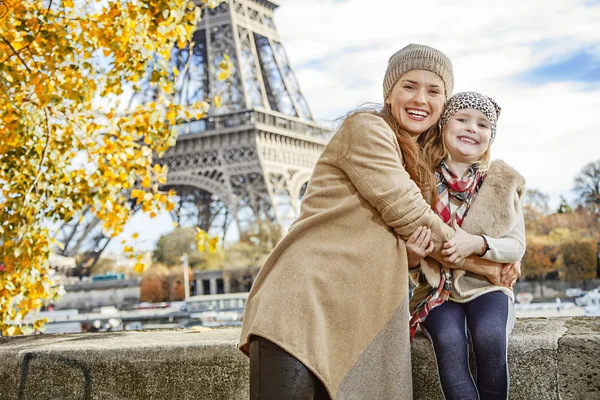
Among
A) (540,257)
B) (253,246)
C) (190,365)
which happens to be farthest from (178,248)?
(190,365)

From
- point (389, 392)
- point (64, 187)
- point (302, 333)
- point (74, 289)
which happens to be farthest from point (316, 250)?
point (74, 289)

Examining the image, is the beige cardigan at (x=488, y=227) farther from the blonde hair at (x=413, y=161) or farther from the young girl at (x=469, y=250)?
the blonde hair at (x=413, y=161)

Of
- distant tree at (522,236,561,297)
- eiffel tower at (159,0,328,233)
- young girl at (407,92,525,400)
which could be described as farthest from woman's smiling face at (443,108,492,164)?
distant tree at (522,236,561,297)

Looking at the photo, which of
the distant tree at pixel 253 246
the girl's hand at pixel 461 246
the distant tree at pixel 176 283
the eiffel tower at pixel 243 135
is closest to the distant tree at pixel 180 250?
the distant tree at pixel 176 283

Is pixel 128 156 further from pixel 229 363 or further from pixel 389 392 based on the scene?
pixel 389 392

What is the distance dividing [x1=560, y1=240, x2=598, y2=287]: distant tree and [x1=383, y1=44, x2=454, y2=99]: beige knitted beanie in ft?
134

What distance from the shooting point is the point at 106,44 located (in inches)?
240

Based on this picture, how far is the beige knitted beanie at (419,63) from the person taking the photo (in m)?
2.87

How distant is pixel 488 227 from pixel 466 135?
0.41 m

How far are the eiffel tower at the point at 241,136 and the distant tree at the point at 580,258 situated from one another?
16.1 metres

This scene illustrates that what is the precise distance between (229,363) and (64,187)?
3.39m

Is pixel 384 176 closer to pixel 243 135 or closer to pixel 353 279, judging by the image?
A: pixel 353 279

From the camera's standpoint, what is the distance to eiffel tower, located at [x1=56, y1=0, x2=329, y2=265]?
3566 centimetres

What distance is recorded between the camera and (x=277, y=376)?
239cm
